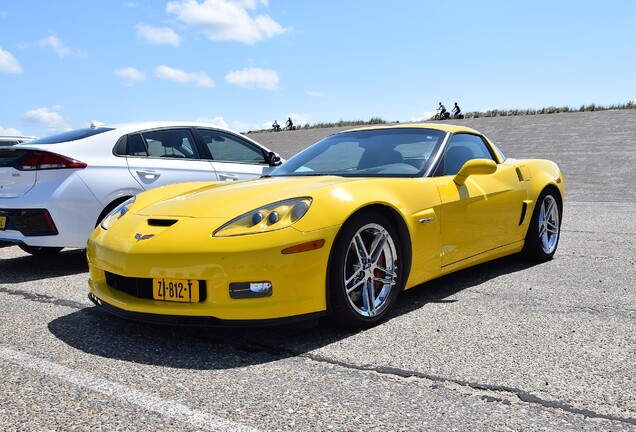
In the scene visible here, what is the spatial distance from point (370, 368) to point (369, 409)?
47 cm

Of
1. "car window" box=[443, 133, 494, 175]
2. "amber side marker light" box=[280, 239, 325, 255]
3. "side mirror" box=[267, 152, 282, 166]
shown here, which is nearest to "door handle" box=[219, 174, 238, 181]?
"side mirror" box=[267, 152, 282, 166]

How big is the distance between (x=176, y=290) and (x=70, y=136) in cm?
307

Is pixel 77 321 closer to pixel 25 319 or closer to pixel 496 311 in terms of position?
pixel 25 319

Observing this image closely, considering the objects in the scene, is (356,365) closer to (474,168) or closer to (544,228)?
(474,168)

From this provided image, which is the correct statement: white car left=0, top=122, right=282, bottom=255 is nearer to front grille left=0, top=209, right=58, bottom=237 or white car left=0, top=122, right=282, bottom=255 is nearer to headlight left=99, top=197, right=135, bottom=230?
front grille left=0, top=209, right=58, bottom=237

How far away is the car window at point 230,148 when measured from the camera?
21.1 ft

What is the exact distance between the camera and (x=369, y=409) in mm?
2439

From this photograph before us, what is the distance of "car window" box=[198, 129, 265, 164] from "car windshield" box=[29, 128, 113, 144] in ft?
3.48

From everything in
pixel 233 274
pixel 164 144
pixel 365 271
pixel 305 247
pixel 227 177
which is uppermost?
pixel 164 144

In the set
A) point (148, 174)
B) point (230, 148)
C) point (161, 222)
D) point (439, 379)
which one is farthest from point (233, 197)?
point (230, 148)

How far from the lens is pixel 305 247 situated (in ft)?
10.5

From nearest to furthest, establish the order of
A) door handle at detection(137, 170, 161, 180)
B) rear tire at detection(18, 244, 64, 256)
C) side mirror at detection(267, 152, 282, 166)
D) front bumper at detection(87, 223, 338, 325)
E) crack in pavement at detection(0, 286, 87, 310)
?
1. front bumper at detection(87, 223, 338, 325)
2. crack in pavement at detection(0, 286, 87, 310)
3. door handle at detection(137, 170, 161, 180)
4. rear tire at detection(18, 244, 64, 256)
5. side mirror at detection(267, 152, 282, 166)

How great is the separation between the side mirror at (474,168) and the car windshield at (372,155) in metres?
0.23

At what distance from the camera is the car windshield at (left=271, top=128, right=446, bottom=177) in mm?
4344
